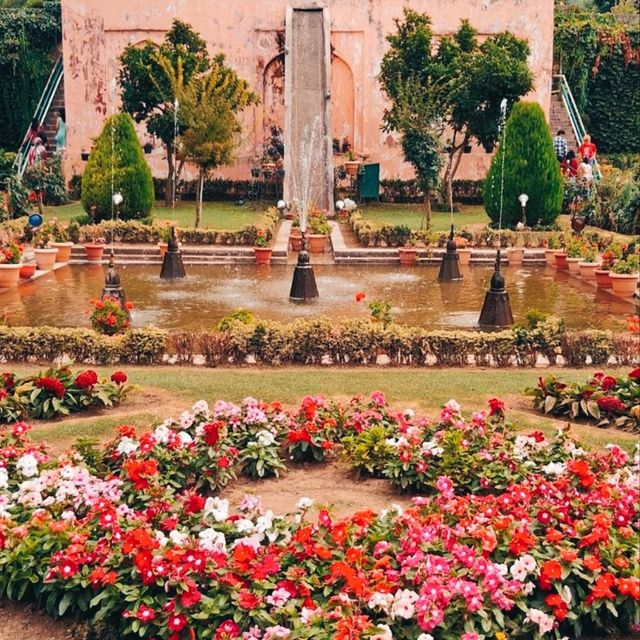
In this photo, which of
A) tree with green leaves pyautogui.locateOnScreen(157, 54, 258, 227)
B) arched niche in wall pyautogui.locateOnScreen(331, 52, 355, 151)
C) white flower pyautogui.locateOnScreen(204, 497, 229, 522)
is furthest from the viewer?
arched niche in wall pyautogui.locateOnScreen(331, 52, 355, 151)

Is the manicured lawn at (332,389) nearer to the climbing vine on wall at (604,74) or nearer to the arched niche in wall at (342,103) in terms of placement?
the arched niche in wall at (342,103)

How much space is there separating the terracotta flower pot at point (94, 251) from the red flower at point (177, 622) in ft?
38.7

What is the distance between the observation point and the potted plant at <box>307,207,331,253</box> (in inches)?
644

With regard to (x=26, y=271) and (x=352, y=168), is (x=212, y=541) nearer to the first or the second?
(x=26, y=271)

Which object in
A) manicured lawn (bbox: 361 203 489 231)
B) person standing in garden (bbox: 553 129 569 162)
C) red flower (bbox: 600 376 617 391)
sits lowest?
red flower (bbox: 600 376 617 391)

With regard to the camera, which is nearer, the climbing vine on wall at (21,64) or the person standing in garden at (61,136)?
the person standing in garden at (61,136)

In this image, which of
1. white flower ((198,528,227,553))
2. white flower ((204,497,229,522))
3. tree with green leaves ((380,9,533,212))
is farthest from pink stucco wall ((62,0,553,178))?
white flower ((198,528,227,553))

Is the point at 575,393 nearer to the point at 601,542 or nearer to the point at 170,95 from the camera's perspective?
the point at 601,542

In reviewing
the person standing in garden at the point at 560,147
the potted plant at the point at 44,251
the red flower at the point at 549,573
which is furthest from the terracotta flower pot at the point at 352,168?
the red flower at the point at 549,573

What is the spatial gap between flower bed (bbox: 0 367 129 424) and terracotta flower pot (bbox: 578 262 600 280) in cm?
786

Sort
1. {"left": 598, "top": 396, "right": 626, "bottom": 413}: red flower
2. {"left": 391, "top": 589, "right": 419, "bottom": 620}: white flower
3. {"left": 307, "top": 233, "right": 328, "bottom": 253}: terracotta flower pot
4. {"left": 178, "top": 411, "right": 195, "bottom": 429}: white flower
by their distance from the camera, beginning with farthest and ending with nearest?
1. {"left": 307, "top": 233, "right": 328, "bottom": 253}: terracotta flower pot
2. {"left": 598, "top": 396, "right": 626, "bottom": 413}: red flower
3. {"left": 178, "top": 411, "right": 195, "bottom": 429}: white flower
4. {"left": 391, "top": 589, "right": 419, "bottom": 620}: white flower

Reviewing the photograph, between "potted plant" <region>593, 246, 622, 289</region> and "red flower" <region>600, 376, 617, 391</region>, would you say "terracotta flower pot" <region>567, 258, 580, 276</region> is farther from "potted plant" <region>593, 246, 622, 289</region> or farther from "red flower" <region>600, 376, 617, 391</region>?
"red flower" <region>600, 376, 617, 391</region>

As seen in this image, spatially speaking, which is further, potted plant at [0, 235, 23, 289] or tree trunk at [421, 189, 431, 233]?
tree trunk at [421, 189, 431, 233]

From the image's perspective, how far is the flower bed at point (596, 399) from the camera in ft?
23.8
